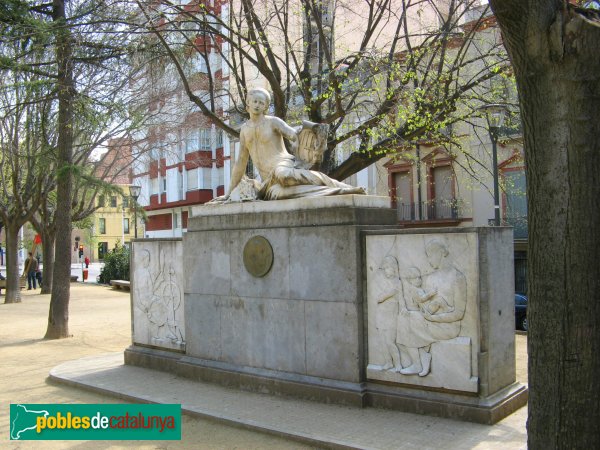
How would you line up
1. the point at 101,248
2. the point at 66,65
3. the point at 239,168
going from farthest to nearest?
the point at 101,248
the point at 66,65
the point at 239,168

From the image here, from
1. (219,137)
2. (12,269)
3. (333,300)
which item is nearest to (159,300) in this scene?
(333,300)

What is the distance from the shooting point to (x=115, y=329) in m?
13.7

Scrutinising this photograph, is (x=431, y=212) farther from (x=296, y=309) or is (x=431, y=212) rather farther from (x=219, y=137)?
(x=296, y=309)

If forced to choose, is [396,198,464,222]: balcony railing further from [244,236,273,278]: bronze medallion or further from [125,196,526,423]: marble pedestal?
[244,236,273,278]: bronze medallion

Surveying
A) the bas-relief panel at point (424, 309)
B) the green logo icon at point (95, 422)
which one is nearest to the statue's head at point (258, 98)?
the bas-relief panel at point (424, 309)

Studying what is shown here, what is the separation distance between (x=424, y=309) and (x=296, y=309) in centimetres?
155

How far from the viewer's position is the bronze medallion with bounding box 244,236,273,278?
6944 mm

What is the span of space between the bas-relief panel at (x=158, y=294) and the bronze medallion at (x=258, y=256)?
1504mm

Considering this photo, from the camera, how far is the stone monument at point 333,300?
18.4 ft

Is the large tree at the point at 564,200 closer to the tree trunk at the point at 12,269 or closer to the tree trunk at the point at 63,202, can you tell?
the tree trunk at the point at 63,202

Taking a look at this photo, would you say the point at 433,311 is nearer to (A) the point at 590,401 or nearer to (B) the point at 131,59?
(A) the point at 590,401

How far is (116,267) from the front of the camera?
29.5m

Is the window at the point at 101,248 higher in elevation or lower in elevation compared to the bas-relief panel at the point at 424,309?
higher

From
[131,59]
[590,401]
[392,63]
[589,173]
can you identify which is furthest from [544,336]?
[131,59]
